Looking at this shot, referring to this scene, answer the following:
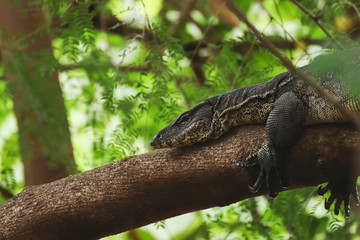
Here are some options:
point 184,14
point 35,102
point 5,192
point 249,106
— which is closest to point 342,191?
point 249,106

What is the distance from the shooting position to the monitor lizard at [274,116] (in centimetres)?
321

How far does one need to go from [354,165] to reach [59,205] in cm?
191

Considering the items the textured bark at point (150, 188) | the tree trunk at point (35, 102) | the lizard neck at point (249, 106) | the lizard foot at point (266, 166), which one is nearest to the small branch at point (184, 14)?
the tree trunk at point (35, 102)

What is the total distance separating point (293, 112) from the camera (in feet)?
10.8

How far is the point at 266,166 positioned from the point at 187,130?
70 cm

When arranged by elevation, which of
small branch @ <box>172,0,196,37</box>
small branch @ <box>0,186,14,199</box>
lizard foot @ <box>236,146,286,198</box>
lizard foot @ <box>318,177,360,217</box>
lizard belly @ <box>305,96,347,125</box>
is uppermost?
small branch @ <box>172,0,196,37</box>

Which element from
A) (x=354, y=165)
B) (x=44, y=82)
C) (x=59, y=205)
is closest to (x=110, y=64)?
(x=44, y=82)

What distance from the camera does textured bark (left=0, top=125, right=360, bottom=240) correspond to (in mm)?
3277

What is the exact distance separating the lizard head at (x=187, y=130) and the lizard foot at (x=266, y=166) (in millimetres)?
445

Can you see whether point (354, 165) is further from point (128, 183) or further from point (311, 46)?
point (311, 46)

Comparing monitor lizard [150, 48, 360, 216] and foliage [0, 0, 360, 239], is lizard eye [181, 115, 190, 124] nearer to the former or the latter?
monitor lizard [150, 48, 360, 216]

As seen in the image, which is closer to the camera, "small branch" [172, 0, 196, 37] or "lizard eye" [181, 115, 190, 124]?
"lizard eye" [181, 115, 190, 124]

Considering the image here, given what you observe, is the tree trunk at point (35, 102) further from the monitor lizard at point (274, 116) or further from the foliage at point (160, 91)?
the monitor lizard at point (274, 116)

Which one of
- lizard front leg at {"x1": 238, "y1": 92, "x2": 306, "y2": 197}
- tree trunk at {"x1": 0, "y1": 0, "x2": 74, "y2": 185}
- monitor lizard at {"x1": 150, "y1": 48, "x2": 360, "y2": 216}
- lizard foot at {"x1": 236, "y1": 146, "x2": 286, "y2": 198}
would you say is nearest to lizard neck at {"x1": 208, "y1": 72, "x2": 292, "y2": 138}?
monitor lizard at {"x1": 150, "y1": 48, "x2": 360, "y2": 216}
